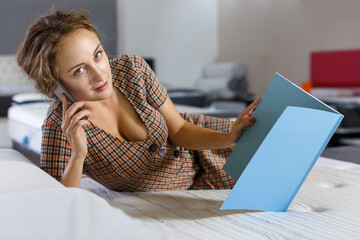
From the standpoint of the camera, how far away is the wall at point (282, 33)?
5.07 m

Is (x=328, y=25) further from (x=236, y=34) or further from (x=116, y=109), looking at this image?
(x=116, y=109)

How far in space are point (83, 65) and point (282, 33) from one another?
5.27 meters

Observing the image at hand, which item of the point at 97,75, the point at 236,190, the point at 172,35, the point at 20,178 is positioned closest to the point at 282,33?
the point at 172,35

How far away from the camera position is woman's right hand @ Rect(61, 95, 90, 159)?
1.03m

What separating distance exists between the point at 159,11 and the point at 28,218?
6.56 meters

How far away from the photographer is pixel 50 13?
3.67 ft

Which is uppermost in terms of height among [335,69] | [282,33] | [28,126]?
[282,33]

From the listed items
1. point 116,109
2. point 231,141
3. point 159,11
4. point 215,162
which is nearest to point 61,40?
point 116,109

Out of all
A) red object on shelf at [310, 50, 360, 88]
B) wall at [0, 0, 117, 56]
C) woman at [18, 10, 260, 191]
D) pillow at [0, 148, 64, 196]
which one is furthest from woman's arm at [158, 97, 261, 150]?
wall at [0, 0, 117, 56]

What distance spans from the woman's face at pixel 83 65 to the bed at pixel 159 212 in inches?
8.2

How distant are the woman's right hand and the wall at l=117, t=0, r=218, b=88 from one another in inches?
225

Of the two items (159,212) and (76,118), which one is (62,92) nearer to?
(76,118)

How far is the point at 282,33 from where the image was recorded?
5.97 meters

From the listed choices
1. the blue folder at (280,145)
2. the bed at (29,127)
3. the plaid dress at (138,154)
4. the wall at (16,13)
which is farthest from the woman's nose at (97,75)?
the wall at (16,13)
